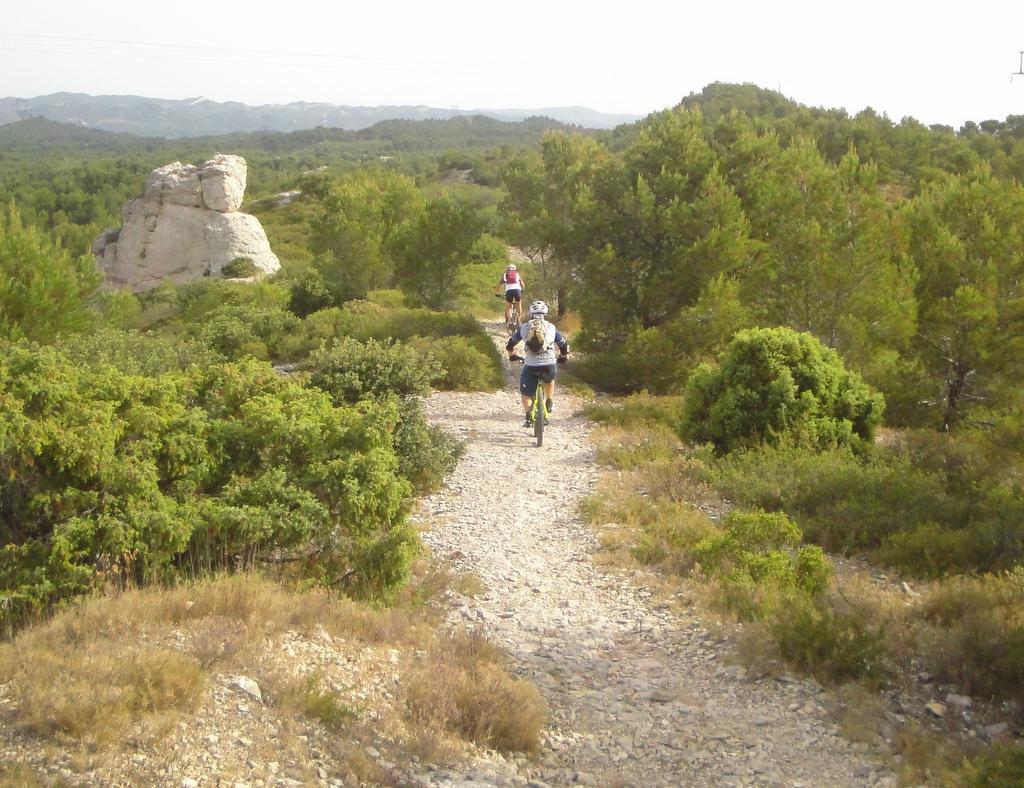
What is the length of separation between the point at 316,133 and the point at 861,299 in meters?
157

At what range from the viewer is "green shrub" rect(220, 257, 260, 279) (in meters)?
36.3

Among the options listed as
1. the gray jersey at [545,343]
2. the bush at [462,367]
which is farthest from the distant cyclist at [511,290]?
the gray jersey at [545,343]

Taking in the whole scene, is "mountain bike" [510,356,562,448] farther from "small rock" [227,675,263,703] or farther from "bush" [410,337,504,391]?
"small rock" [227,675,263,703]

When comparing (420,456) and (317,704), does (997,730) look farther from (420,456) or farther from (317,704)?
(420,456)

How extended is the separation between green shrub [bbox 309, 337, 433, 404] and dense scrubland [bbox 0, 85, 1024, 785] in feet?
0.15

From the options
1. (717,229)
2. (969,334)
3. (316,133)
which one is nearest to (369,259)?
(717,229)

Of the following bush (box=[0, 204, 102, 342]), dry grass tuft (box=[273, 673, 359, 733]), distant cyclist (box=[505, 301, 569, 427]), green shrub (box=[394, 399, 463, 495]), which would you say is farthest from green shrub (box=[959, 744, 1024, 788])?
bush (box=[0, 204, 102, 342])

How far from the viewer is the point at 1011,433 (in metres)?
9.42

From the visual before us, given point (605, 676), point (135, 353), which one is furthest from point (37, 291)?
point (605, 676)

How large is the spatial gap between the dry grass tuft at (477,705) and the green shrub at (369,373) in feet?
20.2

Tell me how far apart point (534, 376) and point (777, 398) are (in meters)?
3.10

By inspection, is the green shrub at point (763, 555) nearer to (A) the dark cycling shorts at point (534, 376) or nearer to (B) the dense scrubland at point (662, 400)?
(B) the dense scrubland at point (662, 400)

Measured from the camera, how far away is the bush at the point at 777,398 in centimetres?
1109

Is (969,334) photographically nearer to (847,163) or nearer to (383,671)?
(847,163)
